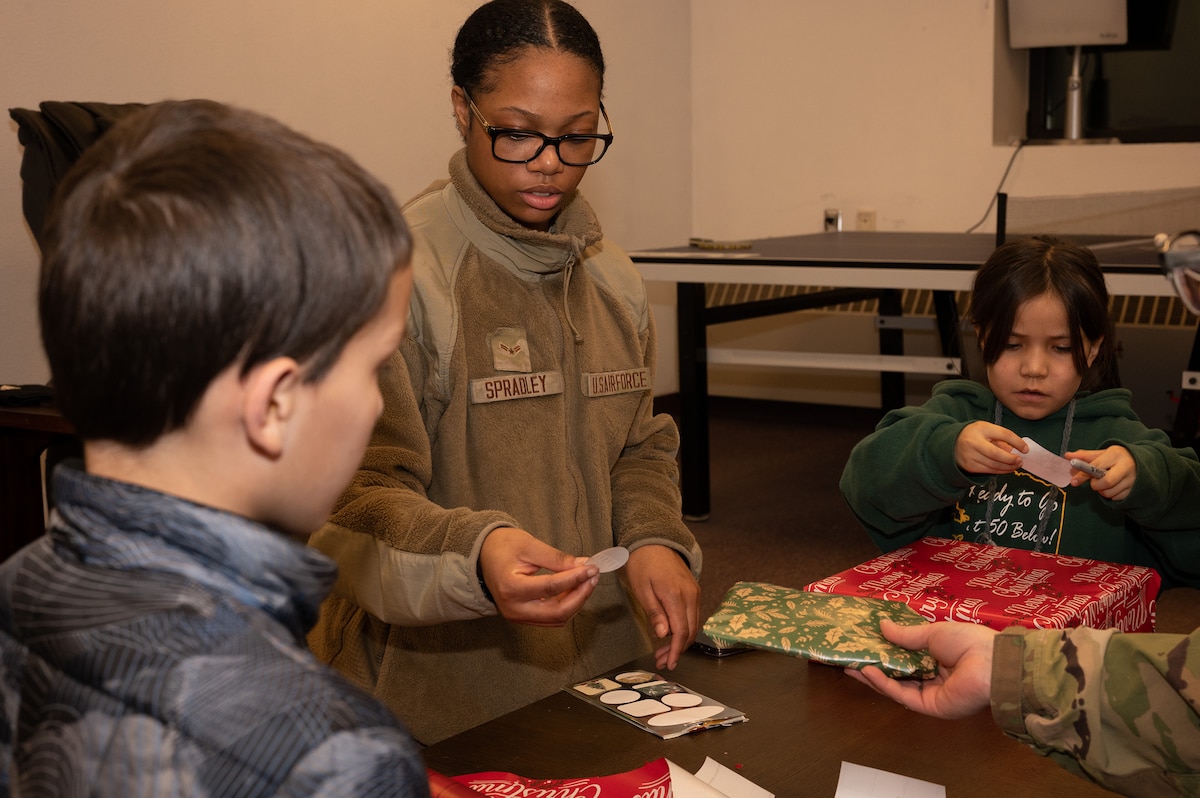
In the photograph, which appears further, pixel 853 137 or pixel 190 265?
pixel 853 137

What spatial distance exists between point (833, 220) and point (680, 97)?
3.50ft

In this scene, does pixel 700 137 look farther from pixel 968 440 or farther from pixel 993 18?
pixel 968 440

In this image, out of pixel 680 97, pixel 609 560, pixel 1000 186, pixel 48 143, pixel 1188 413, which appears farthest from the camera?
pixel 680 97

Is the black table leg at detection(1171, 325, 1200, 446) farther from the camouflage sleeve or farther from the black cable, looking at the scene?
the camouflage sleeve

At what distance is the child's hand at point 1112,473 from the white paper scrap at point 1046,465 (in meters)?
0.01

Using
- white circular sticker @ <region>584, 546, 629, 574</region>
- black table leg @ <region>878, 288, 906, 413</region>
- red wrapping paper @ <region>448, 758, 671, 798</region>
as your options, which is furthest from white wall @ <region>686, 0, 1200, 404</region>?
red wrapping paper @ <region>448, 758, 671, 798</region>

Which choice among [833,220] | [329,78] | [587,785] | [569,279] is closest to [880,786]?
[587,785]

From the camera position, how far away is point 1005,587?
1.34m

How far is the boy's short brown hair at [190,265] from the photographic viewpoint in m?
0.58

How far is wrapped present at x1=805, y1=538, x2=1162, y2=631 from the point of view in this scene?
126cm

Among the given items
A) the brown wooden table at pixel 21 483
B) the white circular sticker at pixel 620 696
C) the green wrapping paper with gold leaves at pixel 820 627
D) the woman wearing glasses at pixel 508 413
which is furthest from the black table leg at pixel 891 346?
the white circular sticker at pixel 620 696

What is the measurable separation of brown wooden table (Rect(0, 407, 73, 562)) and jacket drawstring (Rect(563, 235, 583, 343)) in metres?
1.64

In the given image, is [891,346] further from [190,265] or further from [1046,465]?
[190,265]

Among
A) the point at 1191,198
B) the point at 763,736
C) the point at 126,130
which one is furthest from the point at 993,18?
the point at 126,130
